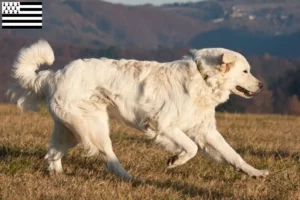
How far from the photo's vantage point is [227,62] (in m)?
6.91

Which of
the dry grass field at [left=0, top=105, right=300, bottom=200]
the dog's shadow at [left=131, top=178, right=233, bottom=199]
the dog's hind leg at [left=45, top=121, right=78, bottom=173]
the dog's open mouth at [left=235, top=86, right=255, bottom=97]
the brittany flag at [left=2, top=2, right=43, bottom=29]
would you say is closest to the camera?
the dry grass field at [left=0, top=105, right=300, bottom=200]

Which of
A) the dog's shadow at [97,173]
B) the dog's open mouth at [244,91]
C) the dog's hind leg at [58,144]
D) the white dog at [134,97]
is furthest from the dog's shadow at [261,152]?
the dog's hind leg at [58,144]

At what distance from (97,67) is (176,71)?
2.80 feet

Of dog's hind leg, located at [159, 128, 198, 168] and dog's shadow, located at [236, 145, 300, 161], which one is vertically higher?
dog's hind leg, located at [159, 128, 198, 168]

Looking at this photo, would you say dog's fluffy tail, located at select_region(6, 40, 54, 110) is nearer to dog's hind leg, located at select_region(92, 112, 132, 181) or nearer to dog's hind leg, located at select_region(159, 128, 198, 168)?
dog's hind leg, located at select_region(92, 112, 132, 181)

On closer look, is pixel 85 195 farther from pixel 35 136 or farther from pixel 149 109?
pixel 35 136

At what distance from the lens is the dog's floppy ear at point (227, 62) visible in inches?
270

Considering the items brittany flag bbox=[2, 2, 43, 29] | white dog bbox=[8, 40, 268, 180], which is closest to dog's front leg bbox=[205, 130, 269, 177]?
white dog bbox=[8, 40, 268, 180]

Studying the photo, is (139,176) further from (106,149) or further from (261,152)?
(261,152)

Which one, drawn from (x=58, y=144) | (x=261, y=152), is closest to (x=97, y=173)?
(x=58, y=144)

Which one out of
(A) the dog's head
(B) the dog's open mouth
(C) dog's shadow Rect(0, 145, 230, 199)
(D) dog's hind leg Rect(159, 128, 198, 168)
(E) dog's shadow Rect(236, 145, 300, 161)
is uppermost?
(A) the dog's head

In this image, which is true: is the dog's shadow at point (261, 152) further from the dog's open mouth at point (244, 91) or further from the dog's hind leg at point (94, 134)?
the dog's hind leg at point (94, 134)

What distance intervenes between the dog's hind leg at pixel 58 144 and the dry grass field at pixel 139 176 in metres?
0.13

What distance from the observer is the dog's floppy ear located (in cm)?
686
